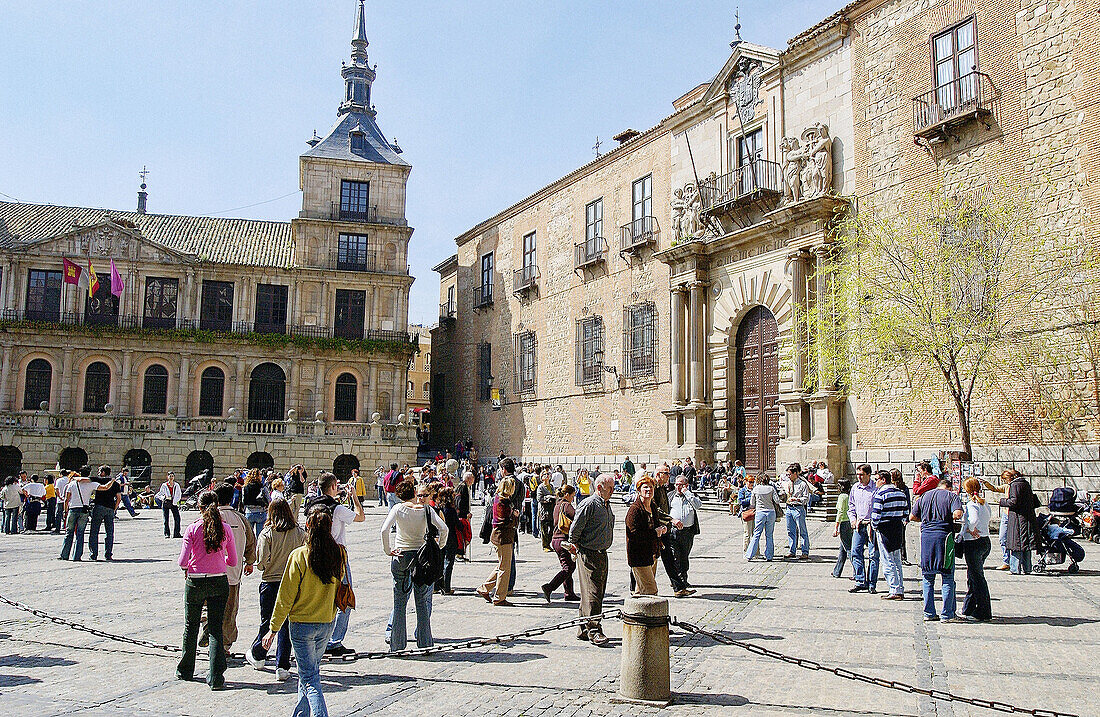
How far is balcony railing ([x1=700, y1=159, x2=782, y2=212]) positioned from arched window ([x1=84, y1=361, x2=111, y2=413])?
2991 centimetres

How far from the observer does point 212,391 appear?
4297 cm

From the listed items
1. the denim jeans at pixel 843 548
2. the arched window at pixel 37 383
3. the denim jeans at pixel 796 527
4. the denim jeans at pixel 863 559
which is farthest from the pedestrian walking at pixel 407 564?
the arched window at pixel 37 383

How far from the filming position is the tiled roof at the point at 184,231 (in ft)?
144

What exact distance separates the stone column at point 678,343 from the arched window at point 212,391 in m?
24.3

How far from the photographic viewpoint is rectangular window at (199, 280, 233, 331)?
43.5 metres

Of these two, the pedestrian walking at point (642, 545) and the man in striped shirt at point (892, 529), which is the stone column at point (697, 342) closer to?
the man in striped shirt at point (892, 529)

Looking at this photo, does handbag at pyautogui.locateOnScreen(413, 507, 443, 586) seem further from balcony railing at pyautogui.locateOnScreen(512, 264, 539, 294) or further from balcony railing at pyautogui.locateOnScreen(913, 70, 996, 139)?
balcony railing at pyautogui.locateOnScreen(512, 264, 539, 294)

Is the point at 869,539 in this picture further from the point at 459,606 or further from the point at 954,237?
the point at 954,237

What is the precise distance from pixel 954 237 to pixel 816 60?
7.74 metres

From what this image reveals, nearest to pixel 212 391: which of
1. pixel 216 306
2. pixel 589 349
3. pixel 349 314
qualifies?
pixel 216 306

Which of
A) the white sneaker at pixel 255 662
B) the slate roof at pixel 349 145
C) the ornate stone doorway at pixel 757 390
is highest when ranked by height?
the slate roof at pixel 349 145

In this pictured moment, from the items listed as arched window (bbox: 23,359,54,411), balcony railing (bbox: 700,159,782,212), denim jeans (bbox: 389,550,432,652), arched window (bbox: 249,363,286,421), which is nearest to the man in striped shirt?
denim jeans (bbox: 389,550,432,652)

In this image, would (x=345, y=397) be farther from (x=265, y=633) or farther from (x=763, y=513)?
(x=265, y=633)

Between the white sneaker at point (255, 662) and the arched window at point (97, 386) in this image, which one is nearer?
the white sneaker at point (255, 662)
